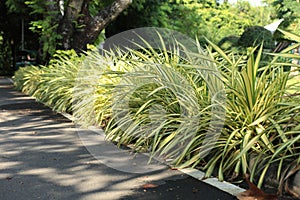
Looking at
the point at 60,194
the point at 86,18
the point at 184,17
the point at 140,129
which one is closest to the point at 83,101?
the point at 140,129

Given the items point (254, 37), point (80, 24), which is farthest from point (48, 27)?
point (254, 37)

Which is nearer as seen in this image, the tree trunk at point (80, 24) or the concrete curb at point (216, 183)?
the concrete curb at point (216, 183)

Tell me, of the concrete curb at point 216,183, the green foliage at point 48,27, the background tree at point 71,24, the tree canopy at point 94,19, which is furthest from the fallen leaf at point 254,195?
the green foliage at point 48,27

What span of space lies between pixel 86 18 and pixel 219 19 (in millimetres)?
19306

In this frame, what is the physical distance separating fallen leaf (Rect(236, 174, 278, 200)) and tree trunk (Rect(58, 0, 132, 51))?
1074cm

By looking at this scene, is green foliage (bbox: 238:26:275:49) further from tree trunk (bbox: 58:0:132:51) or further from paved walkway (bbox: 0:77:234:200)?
paved walkway (bbox: 0:77:234:200)

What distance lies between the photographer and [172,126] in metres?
4.78

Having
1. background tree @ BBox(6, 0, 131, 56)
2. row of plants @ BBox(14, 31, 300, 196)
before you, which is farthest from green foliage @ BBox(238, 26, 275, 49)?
row of plants @ BBox(14, 31, 300, 196)

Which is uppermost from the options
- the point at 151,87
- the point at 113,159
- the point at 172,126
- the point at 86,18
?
the point at 86,18

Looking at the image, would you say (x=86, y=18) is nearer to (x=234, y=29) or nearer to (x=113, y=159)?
(x=113, y=159)

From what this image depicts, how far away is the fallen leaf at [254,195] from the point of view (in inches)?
133

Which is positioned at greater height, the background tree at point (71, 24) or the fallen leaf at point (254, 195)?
the background tree at point (71, 24)

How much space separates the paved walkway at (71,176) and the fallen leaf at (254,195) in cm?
10

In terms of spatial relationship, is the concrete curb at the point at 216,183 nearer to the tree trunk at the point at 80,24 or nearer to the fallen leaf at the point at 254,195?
the fallen leaf at the point at 254,195
